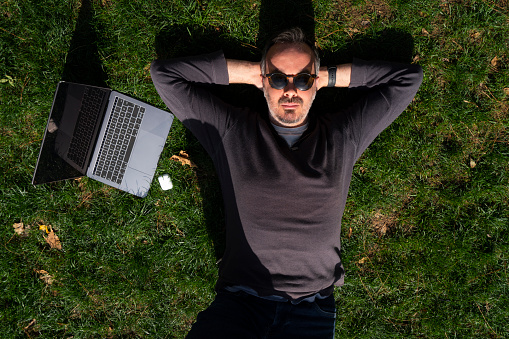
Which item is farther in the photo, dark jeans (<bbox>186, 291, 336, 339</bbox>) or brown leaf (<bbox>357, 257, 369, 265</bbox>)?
brown leaf (<bbox>357, 257, 369, 265</bbox>)

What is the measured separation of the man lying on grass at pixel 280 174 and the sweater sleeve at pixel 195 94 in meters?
0.01

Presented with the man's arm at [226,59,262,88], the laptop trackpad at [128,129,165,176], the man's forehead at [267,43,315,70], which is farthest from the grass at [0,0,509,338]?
the man's forehead at [267,43,315,70]

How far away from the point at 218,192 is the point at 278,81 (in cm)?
179

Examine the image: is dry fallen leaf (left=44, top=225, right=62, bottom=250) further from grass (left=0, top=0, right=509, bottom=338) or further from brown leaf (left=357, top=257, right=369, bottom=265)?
brown leaf (left=357, top=257, right=369, bottom=265)

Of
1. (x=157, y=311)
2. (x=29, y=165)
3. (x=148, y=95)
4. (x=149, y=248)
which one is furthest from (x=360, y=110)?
(x=29, y=165)

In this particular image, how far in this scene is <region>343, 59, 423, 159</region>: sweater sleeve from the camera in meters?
3.85

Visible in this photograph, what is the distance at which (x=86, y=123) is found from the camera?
4094 millimetres

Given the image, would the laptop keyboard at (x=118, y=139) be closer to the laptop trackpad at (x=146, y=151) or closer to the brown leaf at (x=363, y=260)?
the laptop trackpad at (x=146, y=151)

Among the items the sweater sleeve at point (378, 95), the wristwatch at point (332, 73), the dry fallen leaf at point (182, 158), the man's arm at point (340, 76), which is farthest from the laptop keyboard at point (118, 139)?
the sweater sleeve at point (378, 95)

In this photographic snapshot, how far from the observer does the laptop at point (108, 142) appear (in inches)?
158

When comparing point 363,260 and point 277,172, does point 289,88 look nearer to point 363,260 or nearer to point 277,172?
point 277,172

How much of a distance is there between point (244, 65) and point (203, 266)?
9.01ft

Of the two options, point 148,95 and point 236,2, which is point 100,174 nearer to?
point 148,95

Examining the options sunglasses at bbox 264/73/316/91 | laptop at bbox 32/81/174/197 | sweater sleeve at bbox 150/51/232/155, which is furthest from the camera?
laptop at bbox 32/81/174/197
